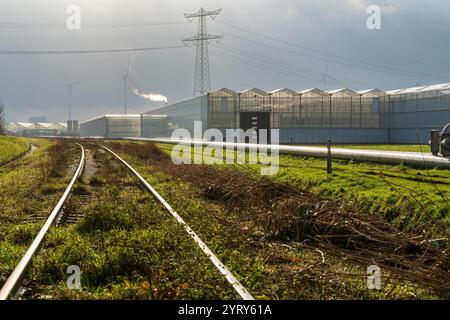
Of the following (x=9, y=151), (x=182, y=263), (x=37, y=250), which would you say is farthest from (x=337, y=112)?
(x=182, y=263)

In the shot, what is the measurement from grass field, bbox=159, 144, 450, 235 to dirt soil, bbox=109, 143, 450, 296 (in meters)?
0.52

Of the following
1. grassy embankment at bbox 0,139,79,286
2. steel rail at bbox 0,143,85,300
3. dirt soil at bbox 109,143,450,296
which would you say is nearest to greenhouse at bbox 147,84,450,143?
grassy embankment at bbox 0,139,79,286

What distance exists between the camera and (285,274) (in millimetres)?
6137

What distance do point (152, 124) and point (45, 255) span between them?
91109 millimetres

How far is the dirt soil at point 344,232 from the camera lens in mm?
5945

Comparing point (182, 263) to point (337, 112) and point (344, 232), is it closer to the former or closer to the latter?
point (344, 232)

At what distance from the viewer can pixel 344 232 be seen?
26.6 ft

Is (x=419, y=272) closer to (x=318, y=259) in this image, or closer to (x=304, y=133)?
(x=318, y=259)

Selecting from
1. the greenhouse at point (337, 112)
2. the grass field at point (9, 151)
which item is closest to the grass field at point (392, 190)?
the grass field at point (9, 151)

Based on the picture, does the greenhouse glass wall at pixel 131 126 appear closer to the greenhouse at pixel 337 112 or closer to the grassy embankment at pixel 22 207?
the greenhouse at pixel 337 112

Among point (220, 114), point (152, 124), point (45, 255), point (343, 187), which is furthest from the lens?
point (152, 124)

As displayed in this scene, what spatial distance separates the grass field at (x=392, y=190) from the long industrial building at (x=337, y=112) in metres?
40.5

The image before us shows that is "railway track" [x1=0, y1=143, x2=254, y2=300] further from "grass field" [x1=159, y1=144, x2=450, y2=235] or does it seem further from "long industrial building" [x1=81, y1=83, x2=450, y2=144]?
"long industrial building" [x1=81, y1=83, x2=450, y2=144]
